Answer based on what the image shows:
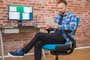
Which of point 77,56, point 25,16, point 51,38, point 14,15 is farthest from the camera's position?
point 77,56

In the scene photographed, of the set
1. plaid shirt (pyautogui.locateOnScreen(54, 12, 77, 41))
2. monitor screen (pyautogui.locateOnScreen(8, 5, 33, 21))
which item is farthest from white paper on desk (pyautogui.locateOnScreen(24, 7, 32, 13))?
plaid shirt (pyautogui.locateOnScreen(54, 12, 77, 41))

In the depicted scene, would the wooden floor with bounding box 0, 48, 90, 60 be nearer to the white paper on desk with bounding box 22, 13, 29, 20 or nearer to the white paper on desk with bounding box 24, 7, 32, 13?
the white paper on desk with bounding box 22, 13, 29, 20

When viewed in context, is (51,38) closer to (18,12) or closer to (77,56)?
(18,12)

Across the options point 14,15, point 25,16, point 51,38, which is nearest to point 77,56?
point 25,16

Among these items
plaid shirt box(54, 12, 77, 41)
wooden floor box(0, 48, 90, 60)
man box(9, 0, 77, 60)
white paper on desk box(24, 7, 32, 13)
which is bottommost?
wooden floor box(0, 48, 90, 60)

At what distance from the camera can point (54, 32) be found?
4379 millimetres

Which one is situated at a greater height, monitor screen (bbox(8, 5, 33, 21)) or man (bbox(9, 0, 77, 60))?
monitor screen (bbox(8, 5, 33, 21))

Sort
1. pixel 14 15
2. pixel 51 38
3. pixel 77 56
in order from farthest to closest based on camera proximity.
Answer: pixel 77 56
pixel 14 15
pixel 51 38

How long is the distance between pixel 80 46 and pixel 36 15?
5.32 ft

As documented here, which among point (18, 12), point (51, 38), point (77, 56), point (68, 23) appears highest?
point (18, 12)

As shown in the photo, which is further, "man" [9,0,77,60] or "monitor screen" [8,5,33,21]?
"monitor screen" [8,5,33,21]

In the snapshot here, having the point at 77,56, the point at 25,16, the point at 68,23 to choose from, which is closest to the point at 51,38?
the point at 68,23

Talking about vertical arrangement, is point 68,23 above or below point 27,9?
below

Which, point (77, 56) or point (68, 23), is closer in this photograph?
point (68, 23)
